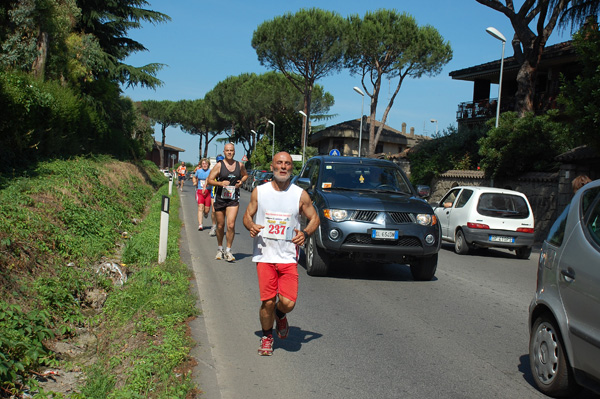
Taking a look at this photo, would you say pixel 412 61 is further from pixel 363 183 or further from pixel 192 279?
pixel 192 279

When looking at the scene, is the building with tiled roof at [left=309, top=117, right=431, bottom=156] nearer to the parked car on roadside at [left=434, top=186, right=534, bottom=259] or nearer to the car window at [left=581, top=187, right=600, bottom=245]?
the parked car on roadside at [left=434, top=186, right=534, bottom=259]

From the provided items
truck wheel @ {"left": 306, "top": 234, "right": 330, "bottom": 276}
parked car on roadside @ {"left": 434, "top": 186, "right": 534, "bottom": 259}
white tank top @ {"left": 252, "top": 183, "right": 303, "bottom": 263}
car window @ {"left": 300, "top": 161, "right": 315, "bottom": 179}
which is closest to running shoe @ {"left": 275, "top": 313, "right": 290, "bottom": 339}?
white tank top @ {"left": 252, "top": 183, "right": 303, "bottom": 263}

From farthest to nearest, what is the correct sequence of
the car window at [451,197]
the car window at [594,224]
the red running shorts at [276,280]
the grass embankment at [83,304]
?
the car window at [451,197]
the red running shorts at [276,280]
the grass embankment at [83,304]
the car window at [594,224]

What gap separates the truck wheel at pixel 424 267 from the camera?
30.3 feet

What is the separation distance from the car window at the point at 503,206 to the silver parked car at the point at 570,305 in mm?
9150

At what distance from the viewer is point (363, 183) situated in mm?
10078

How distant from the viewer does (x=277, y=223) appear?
207 inches

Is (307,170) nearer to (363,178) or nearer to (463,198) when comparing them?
(363,178)

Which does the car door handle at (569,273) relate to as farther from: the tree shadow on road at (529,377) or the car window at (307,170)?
the car window at (307,170)

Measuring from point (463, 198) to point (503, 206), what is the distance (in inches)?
38.1

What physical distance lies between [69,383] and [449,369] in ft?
10.2

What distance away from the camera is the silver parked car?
153 inches

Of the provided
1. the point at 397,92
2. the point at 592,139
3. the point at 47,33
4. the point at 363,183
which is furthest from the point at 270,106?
the point at 363,183

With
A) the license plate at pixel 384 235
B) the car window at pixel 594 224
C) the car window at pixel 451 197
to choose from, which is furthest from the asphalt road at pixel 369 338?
the car window at pixel 451 197
